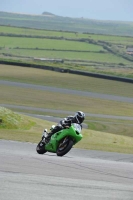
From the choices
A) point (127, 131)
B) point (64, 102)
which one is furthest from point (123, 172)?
point (64, 102)

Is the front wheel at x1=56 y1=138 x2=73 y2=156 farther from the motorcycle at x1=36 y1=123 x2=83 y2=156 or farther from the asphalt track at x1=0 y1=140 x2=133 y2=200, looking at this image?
the asphalt track at x1=0 y1=140 x2=133 y2=200

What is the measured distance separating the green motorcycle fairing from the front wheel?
0.10 metres

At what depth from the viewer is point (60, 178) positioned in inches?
493

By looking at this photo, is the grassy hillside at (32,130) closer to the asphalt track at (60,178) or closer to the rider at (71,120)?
the rider at (71,120)

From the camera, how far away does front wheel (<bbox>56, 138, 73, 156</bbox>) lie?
16731mm

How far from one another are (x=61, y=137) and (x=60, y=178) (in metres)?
4.48

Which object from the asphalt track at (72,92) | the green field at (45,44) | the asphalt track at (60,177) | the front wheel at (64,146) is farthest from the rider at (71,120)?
the green field at (45,44)

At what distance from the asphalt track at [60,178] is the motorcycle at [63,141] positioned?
21cm

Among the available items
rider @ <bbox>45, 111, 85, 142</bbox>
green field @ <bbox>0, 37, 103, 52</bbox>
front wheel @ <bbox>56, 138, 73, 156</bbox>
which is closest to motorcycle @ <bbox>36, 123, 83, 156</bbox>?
front wheel @ <bbox>56, 138, 73, 156</bbox>

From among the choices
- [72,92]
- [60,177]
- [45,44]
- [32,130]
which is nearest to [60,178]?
[60,177]

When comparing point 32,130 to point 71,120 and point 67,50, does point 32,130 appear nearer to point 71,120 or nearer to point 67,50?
point 71,120

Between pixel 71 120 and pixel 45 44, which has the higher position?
pixel 71 120

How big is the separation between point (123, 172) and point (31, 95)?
3801cm

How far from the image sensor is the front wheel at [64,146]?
54.9 ft
